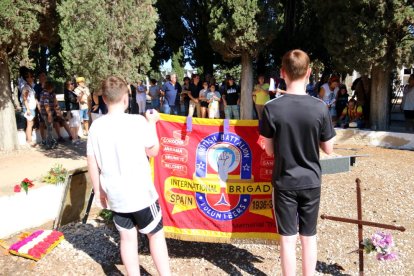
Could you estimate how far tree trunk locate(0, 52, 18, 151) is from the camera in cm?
876

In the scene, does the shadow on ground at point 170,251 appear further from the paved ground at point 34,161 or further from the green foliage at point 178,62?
the green foliage at point 178,62

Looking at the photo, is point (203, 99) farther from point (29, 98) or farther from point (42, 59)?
point (42, 59)

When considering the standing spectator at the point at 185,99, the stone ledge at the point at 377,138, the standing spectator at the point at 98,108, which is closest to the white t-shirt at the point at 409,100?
the stone ledge at the point at 377,138

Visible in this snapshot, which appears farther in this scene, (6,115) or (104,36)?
(6,115)

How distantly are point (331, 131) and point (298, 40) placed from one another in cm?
1373

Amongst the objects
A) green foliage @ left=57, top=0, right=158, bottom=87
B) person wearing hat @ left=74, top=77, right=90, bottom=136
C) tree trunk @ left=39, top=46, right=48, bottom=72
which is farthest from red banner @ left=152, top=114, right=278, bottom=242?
tree trunk @ left=39, top=46, right=48, bottom=72

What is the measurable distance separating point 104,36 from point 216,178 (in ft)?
13.9

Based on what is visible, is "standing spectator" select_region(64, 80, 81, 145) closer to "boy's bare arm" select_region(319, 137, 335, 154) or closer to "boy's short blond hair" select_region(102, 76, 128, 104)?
"boy's short blond hair" select_region(102, 76, 128, 104)

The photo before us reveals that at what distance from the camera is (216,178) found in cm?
379

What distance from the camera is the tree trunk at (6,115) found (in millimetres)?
8758

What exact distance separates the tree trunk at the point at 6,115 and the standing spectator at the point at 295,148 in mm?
7602

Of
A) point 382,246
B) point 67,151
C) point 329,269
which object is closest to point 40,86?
point 67,151

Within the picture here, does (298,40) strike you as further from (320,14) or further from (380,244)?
(380,244)

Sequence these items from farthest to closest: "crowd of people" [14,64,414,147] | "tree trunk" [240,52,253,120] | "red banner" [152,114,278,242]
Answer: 1. "tree trunk" [240,52,253,120]
2. "crowd of people" [14,64,414,147]
3. "red banner" [152,114,278,242]
